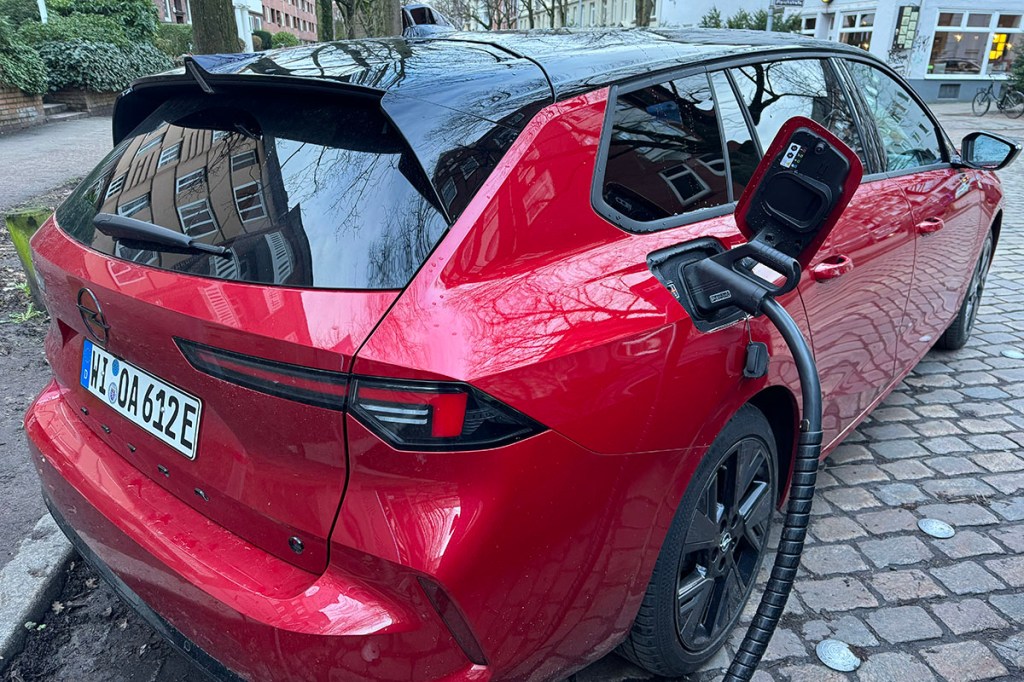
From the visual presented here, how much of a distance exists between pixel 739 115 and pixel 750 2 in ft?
139

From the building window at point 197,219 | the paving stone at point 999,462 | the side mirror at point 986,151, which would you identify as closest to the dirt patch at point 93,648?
the building window at point 197,219

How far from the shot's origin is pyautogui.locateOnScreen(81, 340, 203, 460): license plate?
169cm

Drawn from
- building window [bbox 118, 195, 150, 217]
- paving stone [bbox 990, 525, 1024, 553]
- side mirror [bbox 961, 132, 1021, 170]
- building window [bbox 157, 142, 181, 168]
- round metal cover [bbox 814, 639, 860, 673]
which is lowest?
paving stone [bbox 990, 525, 1024, 553]

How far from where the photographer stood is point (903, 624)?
2.46 meters

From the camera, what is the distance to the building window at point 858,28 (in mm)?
28328

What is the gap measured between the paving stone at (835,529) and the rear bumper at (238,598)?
6.15 feet

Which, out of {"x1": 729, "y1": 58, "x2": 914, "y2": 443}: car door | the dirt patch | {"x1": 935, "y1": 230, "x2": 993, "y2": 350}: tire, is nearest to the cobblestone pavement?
{"x1": 935, "y1": 230, "x2": 993, "y2": 350}: tire

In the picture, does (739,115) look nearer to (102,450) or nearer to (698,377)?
(698,377)

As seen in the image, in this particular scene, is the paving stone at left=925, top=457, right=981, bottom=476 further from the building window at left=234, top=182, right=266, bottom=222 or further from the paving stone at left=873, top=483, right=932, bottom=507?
the building window at left=234, top=182, right=266, bottom=222

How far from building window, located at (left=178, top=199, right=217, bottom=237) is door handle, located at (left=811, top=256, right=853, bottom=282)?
66.4 inches

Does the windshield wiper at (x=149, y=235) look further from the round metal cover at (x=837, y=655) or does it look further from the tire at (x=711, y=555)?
the round metal cover at (x=837, y=655)

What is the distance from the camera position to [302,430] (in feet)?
4.80

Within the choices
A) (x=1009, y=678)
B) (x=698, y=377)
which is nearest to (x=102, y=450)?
(x=698, y=377)

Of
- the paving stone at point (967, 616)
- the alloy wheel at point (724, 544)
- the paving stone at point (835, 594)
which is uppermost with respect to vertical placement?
the alloy wheel at point (724, 544)
